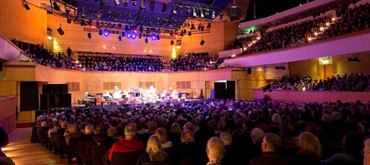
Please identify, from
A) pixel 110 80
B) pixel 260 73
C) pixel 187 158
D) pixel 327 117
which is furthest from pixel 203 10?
pixel 187 158

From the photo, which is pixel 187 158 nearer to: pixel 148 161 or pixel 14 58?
pixel 148 161

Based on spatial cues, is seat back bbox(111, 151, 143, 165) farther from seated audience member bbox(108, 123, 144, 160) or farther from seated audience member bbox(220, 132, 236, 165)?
seated audience member bbox(220, 132, 236, 165)

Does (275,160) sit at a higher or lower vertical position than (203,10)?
lower

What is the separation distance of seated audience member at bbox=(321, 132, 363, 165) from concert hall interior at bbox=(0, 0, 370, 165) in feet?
0.05

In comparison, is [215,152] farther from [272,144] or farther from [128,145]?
[128,145]

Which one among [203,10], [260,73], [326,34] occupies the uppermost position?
[203,10]

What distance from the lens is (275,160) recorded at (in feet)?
12.6

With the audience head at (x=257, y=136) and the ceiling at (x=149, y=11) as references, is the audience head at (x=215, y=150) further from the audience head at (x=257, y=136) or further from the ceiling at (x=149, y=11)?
the ceiling at (x=149, y=11)

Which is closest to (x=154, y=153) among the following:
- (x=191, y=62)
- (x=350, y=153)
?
(x=350, y=153)

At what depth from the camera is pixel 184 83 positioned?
30.8 m

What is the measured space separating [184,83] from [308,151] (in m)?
26.6

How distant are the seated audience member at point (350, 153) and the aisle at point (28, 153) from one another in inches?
261

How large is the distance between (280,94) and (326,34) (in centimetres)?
482

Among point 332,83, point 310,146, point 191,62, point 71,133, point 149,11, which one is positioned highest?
point 149,11
